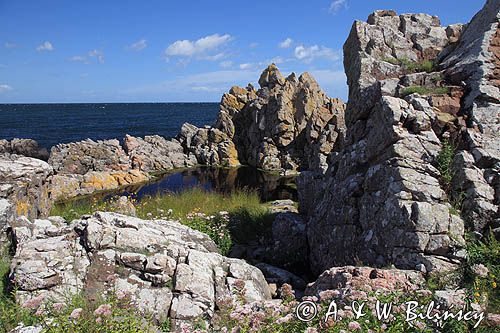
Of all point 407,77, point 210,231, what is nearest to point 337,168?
point 407,77

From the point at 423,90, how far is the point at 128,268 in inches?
343

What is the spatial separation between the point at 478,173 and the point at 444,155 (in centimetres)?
78

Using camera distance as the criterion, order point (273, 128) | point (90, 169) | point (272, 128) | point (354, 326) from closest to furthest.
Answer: point (354, 326) → point (90, 169) → point (273, 128) → point (272, 128)

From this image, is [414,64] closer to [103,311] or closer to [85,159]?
[103,311]

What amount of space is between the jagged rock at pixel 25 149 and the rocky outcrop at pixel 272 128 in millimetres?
16548

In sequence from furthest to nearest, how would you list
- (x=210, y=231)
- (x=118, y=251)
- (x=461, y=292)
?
(x=210, y=231), (x=118, y=251), (x=461, y=292)

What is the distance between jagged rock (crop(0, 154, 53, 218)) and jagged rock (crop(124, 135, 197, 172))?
2725cm

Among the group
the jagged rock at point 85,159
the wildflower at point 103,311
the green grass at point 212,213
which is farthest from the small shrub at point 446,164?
the jagged rock at point 85,159

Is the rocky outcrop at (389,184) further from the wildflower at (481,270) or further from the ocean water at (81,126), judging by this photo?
the ocean water at (81,126)

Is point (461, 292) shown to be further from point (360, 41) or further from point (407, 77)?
point (360, 41)

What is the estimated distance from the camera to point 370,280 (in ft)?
18.1

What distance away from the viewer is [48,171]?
10414mm

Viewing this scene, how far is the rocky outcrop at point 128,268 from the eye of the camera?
5.78m

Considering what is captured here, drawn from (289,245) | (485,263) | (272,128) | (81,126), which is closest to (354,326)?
(485,263)
